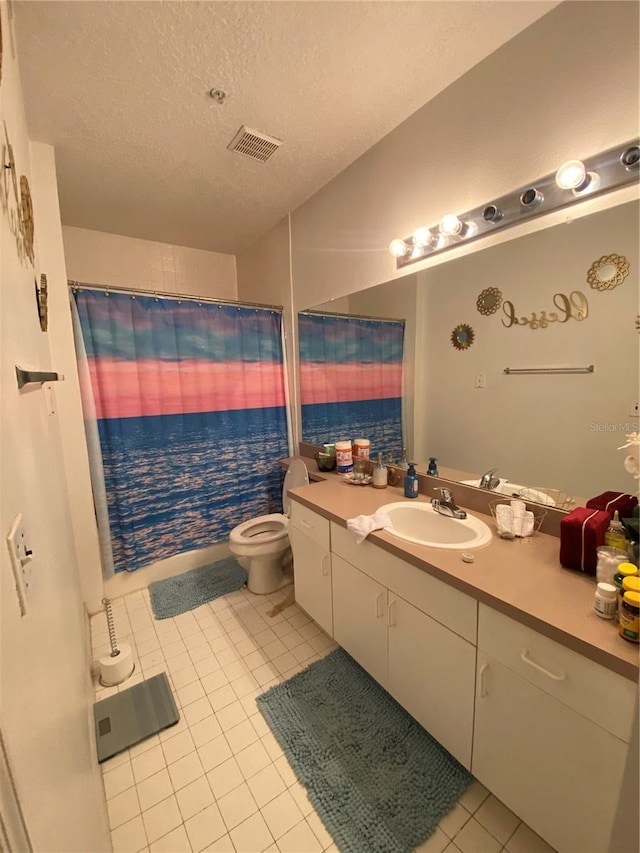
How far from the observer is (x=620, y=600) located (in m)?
0.79

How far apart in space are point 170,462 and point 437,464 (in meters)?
1.65

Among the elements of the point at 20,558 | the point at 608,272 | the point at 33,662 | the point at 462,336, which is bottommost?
the point at 33,662

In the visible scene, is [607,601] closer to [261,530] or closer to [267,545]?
[267,545]

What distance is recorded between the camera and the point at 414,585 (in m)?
1.17

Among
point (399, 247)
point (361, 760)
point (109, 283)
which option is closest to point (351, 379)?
point (399, 247)

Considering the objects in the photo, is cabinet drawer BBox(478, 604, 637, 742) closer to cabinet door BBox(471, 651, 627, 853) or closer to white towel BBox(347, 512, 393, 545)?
cabinet door BBox(471, 651, 627, 853)

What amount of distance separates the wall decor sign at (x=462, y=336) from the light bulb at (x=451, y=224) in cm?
37

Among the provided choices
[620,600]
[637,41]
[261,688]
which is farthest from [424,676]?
[637,41]

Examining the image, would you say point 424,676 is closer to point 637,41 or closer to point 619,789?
point 619,789

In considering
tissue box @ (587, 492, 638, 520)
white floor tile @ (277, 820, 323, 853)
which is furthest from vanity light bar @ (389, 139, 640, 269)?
white floor tile @ (277, 820, 323, 853)

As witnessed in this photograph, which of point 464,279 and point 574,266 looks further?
point 464,279

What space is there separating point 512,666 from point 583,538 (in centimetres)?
40

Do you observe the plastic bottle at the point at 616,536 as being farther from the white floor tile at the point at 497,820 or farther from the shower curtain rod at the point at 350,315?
the shower curtain rod at the point at 350,315

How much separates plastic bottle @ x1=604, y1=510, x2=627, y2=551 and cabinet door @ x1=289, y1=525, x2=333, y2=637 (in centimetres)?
102
